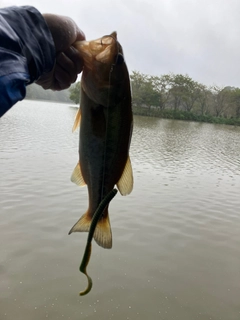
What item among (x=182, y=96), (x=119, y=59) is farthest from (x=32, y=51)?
(x=182, y=96)

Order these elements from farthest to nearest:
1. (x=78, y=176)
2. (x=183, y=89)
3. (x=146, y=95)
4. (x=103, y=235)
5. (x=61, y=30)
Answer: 1. (x=183, y=89)
2. (x=146, y=95)
3. (x=78, y=176)
4. (x=103, y=235)
5. (x=61, y=30)

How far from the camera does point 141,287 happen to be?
4.77 meters

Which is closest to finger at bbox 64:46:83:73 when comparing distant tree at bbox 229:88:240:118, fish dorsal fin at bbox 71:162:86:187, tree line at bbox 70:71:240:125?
fish dorsal fin at bbox 71:162:86:187

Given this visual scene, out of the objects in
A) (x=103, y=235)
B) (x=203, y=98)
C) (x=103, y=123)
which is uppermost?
(x=203, y=98)

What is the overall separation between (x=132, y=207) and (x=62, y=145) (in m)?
9.60

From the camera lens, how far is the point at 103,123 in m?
1.90

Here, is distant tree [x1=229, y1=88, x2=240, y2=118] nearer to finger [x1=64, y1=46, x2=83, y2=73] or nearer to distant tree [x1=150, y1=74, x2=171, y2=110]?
distant tree [x1=150, y1=74, x2=171, y2=110]

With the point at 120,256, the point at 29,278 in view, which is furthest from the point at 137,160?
the point at 29,278

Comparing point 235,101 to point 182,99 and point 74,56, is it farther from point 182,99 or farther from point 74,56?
point 74,56

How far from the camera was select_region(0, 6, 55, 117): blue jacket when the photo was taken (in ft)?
4.10

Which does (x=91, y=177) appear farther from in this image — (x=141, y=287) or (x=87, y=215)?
(x=141, y=287)

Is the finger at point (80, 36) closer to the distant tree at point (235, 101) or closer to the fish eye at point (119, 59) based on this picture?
the fish eye at point (119, 59)

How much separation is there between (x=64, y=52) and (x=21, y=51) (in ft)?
1.49

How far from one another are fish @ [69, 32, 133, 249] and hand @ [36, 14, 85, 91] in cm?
6
